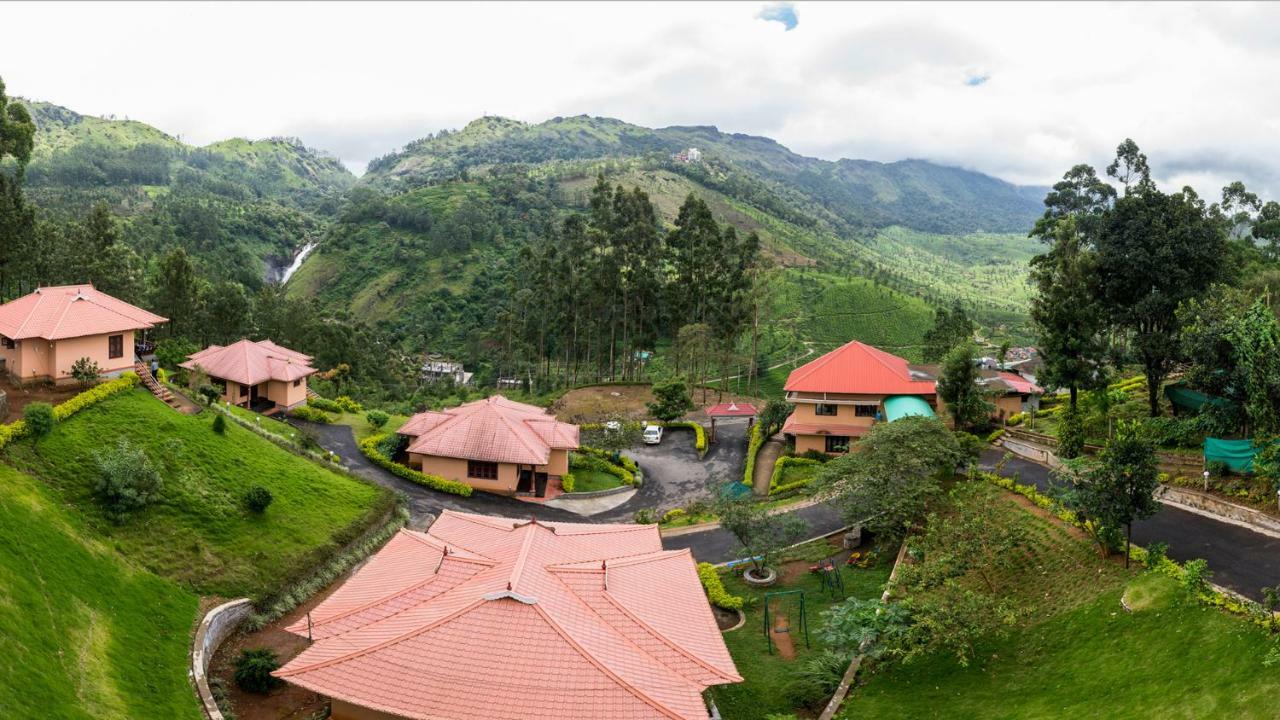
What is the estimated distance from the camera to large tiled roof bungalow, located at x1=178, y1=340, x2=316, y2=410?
42.9 metres

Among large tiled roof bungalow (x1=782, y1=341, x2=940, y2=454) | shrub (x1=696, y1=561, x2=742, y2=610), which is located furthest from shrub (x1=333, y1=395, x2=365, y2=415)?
shrub (x1=696, y1=561, x2=742, y2=610)

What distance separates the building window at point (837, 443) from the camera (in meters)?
42.7

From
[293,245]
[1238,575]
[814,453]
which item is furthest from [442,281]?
[1238,575]

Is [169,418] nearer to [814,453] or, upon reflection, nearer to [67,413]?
[67,413]

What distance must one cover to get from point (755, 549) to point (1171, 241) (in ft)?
71.1

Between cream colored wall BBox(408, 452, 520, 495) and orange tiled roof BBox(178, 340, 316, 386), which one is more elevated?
orange tiled roof BBox(178, 340, 316, 386)

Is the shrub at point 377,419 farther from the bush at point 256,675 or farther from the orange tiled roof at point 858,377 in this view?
the bush at point 256,675

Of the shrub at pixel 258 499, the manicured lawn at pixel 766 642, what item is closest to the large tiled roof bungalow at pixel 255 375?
the shrub at pixel 258 499

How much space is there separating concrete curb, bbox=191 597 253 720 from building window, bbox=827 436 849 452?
30.2m

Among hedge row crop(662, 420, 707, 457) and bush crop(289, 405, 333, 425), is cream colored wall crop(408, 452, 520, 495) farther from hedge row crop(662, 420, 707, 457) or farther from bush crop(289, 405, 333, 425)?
hedge row crop(662, 420, 707, 457)

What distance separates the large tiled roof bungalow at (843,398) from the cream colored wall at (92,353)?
1235 inches

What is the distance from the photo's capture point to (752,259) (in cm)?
6106

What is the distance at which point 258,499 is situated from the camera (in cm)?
2480

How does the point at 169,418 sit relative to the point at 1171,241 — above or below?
below
